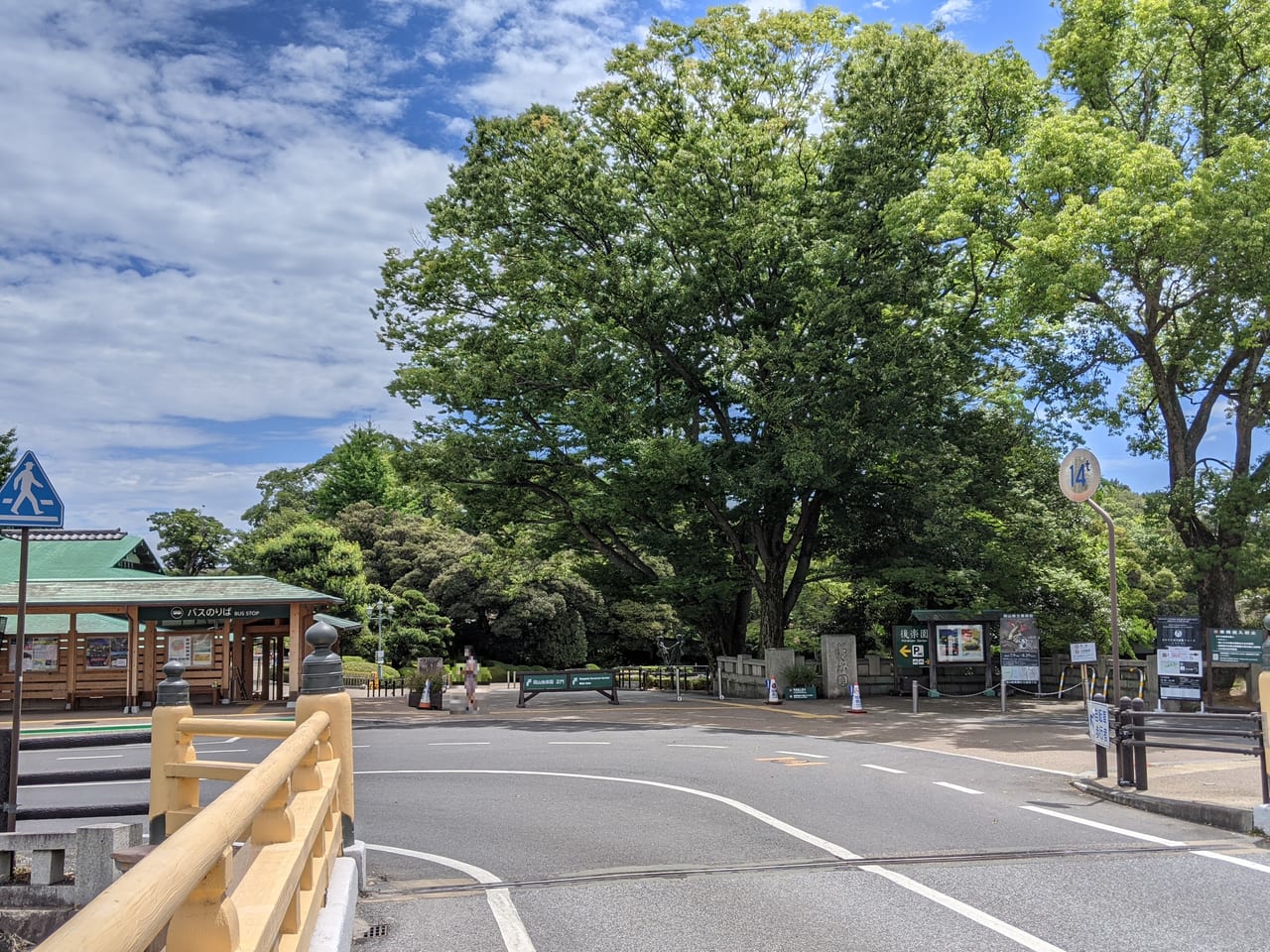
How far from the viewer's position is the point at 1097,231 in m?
20.5

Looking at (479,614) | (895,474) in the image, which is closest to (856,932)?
(895,474)

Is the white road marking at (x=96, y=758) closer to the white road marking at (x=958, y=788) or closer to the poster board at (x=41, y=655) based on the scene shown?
the poster board at (x=41, y=655)

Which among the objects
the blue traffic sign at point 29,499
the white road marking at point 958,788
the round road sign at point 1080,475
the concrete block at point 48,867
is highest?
the round road sign at point 1080,475

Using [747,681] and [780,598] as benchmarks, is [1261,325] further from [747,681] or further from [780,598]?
[747,681]

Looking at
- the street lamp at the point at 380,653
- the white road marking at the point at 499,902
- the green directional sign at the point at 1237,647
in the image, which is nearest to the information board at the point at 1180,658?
the green directional sign at the point at 1237,647

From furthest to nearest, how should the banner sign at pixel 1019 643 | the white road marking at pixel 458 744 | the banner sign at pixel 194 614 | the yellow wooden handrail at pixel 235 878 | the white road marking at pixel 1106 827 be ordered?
the banner sign at pixel 194 614 → the banner sign at pixel 1019 643 → the white road marking at pixel 458 744 → the white road marking at pixel 1106 827 → the yellow wooden handrail at pixel 235 878

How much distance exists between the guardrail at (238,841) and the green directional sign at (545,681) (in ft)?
68.2

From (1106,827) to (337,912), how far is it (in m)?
7.84

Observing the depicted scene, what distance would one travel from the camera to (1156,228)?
68.3ft

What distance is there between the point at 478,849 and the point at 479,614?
136ft

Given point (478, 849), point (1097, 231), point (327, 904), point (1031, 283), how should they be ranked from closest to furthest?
point (327, 904) < point (478, 849) < point (1097, 231) < point (1031, 283)

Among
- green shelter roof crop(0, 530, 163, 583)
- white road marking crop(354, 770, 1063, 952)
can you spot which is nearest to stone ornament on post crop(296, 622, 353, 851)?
white road marking crop(354, 770, 1063, 952)

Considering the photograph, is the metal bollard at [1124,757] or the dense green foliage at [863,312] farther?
the dense green foliage at [863,312]

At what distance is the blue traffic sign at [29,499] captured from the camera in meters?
8.62
